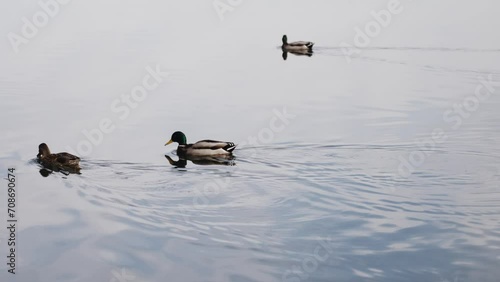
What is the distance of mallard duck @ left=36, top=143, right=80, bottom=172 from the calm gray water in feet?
0.93

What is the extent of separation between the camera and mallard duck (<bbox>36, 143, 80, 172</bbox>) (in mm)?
15680

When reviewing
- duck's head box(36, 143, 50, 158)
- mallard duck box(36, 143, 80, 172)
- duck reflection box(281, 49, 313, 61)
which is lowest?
mallard duck box(36, 143, 80, 172)

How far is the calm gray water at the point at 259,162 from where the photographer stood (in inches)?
408

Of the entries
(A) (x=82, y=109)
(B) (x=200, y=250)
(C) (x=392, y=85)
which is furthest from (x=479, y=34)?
(B) (x=200, y=250)

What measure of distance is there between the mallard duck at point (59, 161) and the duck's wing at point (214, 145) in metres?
2.84

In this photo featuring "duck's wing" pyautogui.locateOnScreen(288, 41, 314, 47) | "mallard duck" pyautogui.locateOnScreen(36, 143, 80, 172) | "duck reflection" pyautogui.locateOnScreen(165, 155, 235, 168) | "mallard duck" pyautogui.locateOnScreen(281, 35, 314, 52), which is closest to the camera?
"mallard duck" pyautogui.locateOnScreen(36, 143, 80, 172)

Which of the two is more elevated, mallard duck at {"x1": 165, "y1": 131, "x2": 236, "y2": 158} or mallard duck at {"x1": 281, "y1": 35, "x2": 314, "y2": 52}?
mallard duck at {"x1": 281, "y1": 35, "x2": 314, "y2": 52}

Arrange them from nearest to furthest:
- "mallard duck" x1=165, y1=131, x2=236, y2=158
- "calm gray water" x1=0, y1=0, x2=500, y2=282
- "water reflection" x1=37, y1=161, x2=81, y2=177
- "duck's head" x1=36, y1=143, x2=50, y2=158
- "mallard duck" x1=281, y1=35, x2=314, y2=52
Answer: "calm gray water" x1=0, y1=0, x2=500, y2=282, "water reflection" x1=37, y1=161, x2=81, y2=177, "duck's head" x1=36, y1=143, x2=50, y2=158, "mallard duck" x1=165, y1=131, x2=236, y2=158, "mallard duck" x1=281, y1=35, x2=314, y2=52

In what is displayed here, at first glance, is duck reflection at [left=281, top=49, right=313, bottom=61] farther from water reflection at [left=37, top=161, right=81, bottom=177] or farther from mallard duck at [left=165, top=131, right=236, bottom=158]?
water reflection at [left=37, top=161, right=81, bottom=177]

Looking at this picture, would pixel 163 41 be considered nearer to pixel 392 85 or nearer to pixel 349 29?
pixel 349 29

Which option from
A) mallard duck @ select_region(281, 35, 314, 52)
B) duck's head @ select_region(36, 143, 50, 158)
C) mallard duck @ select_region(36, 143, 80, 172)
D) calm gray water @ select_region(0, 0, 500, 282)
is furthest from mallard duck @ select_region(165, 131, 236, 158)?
mallard duck @ select_region(281, 35, 314, 52)

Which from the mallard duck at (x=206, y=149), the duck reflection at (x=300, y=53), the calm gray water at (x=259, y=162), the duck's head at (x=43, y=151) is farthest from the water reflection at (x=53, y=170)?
the duck reflection at (x=300, y=53)

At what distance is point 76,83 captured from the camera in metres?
27.4

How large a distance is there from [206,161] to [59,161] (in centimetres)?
317
